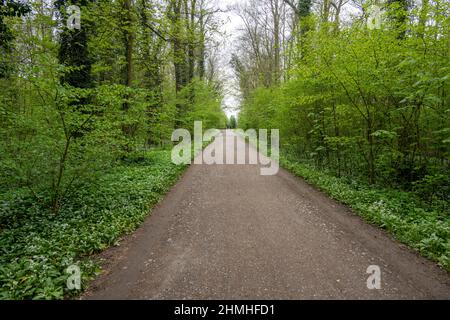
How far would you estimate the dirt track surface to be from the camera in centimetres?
294

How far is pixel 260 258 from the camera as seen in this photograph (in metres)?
3.63

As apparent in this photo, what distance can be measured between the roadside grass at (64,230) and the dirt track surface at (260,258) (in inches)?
12.9

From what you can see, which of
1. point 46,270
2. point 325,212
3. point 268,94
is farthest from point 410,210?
point 268,94

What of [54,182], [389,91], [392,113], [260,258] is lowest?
[260,258]

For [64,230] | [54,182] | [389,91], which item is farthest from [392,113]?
[54,182]

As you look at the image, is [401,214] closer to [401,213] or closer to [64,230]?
[401,213]

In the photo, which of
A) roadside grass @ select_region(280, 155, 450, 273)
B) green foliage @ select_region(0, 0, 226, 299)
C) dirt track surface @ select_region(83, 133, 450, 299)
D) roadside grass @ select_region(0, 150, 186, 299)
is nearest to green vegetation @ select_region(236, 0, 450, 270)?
roadside grass @ select_region(280, 155, 450, 273)

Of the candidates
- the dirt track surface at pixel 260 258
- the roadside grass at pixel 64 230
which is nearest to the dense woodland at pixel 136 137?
the roadside grass at pixel 64 230

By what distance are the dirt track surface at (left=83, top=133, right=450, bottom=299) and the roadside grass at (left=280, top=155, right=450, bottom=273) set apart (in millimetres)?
214

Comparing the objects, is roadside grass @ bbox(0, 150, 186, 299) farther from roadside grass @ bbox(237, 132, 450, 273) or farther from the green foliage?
roadside grass @ bbox(237, 132, 450, 273)

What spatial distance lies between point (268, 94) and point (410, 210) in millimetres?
13991

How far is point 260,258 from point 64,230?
3.52 meters

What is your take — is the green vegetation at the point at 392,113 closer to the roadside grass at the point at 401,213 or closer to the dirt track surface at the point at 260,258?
the roadside grass at the point at 401,213

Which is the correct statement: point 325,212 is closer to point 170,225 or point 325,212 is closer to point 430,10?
point 170,225
